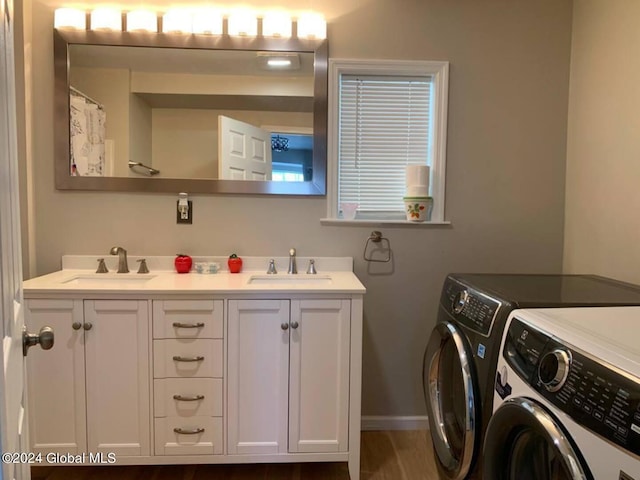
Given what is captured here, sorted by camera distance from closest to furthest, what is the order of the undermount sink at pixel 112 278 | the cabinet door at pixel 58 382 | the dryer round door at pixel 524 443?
the dryer round door at pixel 524 443 → the cabinet door at pixel 58 382 → the undermount sink at pixel 112 278

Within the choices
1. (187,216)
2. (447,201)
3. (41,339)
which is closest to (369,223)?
(447,201)

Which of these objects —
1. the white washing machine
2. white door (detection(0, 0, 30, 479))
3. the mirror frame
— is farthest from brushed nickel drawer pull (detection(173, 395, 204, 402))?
the white washing machine

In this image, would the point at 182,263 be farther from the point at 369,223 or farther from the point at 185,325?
the point at 369,223

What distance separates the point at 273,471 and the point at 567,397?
4.64 ft

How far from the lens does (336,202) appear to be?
207cm

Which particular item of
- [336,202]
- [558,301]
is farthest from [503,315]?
[336,202]

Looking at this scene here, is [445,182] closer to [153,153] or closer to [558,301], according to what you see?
[558,301]

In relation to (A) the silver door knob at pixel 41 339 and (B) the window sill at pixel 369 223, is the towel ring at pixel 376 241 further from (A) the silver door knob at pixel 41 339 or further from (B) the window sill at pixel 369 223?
(A) the silver door knob at pixel 41 339

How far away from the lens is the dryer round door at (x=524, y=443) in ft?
2.63

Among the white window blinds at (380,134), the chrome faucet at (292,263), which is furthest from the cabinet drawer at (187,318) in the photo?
the white window blinds at (380,134)

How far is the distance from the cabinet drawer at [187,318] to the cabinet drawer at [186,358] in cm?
3

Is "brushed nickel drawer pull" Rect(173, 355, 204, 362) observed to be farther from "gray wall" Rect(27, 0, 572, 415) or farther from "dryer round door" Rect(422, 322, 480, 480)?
"dryer round door" Rect(422, 322, 480, 480)

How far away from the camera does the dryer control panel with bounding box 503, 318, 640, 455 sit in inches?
26.0

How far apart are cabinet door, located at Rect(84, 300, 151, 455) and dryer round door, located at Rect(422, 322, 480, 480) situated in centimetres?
116
